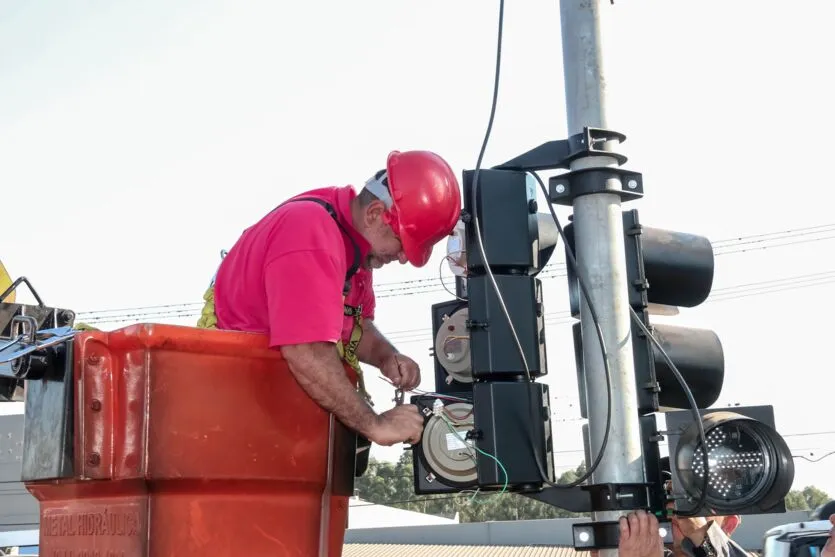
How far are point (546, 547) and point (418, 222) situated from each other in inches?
964

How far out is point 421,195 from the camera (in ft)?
14.8

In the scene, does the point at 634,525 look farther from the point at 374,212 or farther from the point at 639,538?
the point at 374,212

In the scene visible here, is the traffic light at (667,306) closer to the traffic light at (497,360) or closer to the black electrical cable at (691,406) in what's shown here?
the black electrical cable at (691,406)

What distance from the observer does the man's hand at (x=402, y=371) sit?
17.1 ft

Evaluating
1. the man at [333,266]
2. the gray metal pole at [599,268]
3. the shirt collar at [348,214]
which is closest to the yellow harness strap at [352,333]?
the man at [333,266]

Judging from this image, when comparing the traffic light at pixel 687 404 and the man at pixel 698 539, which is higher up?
the traffic light at pixel 687 404

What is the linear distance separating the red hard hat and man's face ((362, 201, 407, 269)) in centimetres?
5

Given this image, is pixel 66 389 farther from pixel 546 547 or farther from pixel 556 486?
pixel 546 547

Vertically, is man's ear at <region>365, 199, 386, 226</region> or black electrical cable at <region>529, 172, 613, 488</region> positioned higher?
man's ear at <region>365, 199, 386, 226</region>

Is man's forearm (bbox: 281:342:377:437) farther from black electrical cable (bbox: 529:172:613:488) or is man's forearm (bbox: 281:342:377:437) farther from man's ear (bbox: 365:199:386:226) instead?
black electrical cable (bbox: 529:172:613:488)

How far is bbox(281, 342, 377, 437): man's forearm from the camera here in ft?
12.6

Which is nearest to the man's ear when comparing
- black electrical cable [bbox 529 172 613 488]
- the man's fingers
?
black electrical cable [bbox 529 172 613 488]

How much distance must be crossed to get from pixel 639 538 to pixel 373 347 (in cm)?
180

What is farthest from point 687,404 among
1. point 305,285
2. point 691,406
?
point 305,285
